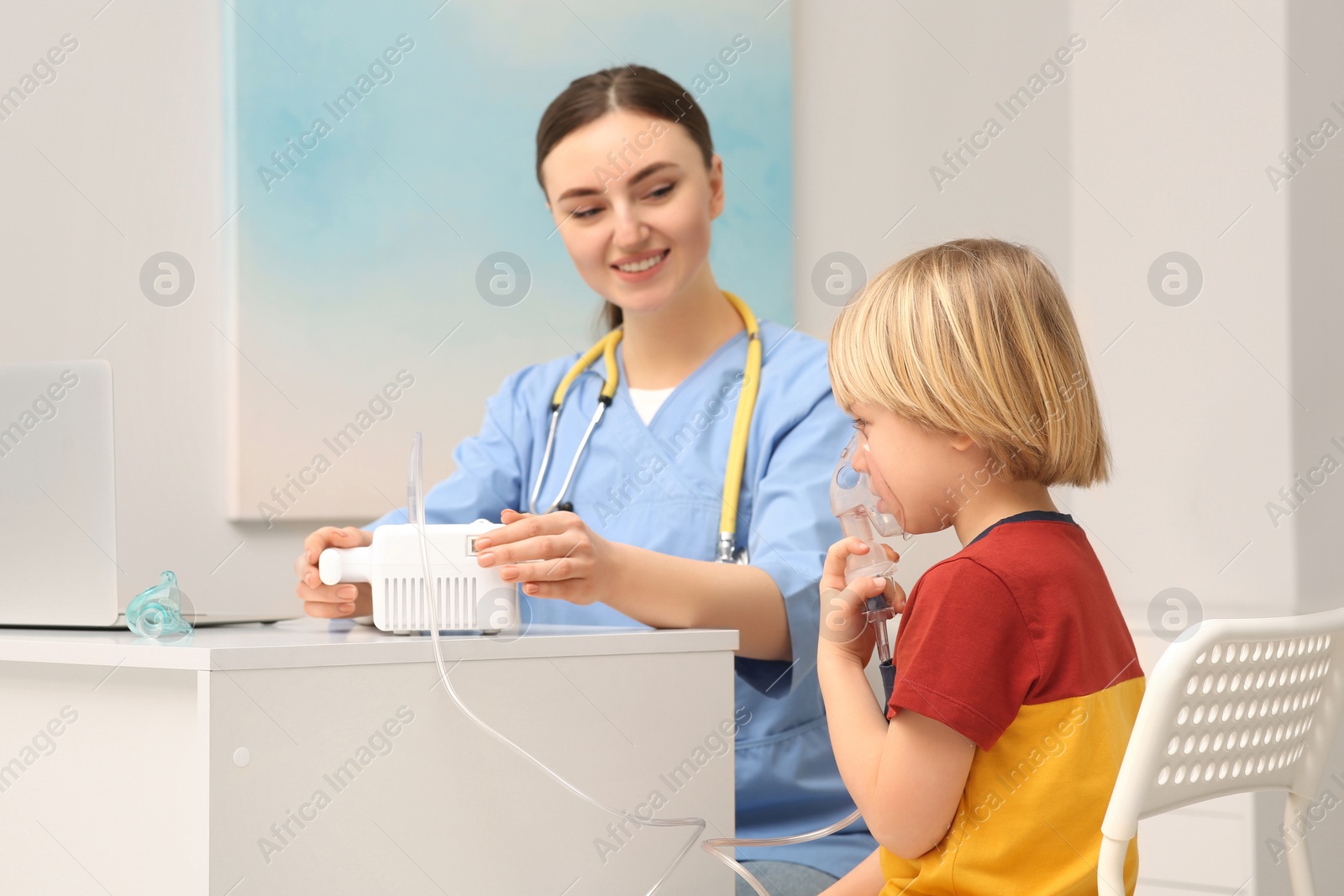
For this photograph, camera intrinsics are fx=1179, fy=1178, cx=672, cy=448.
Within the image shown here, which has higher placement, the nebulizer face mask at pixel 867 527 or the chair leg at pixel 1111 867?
the nebulizer face mask at pixel 867 527

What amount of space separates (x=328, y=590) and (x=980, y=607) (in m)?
0.61

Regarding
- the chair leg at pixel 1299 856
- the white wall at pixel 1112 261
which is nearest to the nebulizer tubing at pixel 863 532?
the chair leg at pixel 1299 856

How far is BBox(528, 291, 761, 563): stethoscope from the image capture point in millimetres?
1381

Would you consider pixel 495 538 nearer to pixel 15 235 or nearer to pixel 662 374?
pixel 662 374

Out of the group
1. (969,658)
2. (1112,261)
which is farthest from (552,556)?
(1112,261)

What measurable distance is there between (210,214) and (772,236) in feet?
3.95

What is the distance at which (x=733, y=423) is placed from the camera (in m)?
1.45

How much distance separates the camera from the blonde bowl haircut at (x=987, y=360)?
0.89m

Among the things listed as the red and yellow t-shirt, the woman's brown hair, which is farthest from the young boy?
the woman's brown hair

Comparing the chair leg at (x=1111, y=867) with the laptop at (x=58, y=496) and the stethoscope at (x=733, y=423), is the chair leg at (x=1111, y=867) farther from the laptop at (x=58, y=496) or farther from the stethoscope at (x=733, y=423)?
the laptop at (x=58, y=496)

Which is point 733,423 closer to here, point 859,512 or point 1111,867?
point 859,512

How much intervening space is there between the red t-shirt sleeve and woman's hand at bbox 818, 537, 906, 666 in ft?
0.35

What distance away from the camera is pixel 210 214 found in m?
2.12

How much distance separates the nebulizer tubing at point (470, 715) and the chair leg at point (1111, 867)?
300mm
